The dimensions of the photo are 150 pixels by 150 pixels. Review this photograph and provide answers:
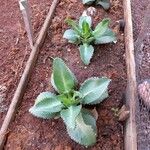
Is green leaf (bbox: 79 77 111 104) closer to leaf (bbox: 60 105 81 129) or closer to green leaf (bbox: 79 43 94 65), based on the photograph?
leaf (bbox: 60 105 81 129)

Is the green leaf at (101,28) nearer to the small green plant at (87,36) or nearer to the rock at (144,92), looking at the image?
the small green plant at (87,36)

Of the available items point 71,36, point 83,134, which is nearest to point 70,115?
point 83,134

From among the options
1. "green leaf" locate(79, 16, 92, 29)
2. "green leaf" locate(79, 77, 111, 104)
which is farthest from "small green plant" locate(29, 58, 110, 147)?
"green leaf" locate(79, 16, 92, 29)

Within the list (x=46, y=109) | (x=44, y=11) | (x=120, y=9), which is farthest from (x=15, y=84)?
(x=120, y=9)

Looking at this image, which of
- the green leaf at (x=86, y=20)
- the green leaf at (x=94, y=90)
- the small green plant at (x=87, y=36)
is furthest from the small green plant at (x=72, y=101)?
the green leaf at (x=86, y=20)

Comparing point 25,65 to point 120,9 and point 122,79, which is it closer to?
point 122,79

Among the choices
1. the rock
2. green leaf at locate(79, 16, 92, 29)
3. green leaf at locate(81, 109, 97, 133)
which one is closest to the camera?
green leaf at locate(81, 109, 97, 133)

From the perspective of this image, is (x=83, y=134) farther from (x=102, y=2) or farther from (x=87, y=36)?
(x=102, y=2)
